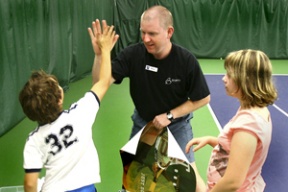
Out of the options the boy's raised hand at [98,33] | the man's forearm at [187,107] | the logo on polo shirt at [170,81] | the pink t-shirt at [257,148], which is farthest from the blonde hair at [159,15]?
the pink t-shirt at [257,148]

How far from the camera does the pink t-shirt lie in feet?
6.04

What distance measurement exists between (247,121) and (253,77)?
26 cm

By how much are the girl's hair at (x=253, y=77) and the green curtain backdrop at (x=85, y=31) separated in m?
4.69

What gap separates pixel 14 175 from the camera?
4539mm

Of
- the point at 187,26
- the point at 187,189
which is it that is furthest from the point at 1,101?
the point at 187,26

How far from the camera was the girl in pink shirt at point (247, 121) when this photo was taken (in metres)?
1.80

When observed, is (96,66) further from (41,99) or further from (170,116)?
(41,99)

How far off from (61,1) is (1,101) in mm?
3639

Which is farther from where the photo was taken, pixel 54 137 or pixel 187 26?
pixel 187 26

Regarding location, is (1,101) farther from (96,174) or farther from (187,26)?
(187,26)

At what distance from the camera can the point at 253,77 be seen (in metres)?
1.92

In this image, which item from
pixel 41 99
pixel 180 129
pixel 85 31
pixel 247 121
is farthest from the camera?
pixel 85 31

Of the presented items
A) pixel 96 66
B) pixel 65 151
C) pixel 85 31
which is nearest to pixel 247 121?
pixel 65 151

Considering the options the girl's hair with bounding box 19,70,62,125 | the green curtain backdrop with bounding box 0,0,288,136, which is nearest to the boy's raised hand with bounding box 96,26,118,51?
the girl's hair with bounding box 19,70,62,125
